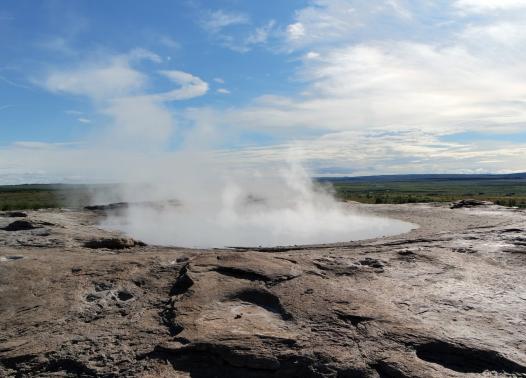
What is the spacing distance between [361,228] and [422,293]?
7.07 m

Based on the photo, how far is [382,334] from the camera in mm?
5113

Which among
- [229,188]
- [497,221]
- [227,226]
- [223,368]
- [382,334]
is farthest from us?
[229,188]

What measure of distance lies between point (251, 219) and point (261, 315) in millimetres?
10080

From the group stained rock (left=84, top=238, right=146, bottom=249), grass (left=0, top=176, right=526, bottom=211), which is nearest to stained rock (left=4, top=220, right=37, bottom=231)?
stained rock (left=84, top=238, right=146, bottom=249)

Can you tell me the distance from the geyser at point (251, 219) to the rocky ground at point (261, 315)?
391cm

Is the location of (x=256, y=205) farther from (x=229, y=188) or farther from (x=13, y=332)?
(x=13, y=332)

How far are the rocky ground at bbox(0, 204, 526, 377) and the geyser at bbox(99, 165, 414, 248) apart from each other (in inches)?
154

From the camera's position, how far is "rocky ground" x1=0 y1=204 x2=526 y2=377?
4703 millimetres

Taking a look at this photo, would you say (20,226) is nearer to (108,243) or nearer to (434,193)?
(108,243)

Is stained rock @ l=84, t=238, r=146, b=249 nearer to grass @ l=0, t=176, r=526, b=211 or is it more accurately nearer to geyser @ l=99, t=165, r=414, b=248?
geyser @ l=99, t=165, r=414, b=248

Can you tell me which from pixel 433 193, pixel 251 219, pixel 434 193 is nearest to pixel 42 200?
pixel 251 219

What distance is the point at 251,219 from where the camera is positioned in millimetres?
15531

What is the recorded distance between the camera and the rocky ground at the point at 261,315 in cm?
470

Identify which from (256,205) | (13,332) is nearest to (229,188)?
(256,205)
